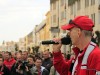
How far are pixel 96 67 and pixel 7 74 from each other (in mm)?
10484

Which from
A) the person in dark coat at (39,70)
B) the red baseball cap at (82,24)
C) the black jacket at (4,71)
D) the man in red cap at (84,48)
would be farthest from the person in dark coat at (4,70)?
the red baseball cap at (82,24)

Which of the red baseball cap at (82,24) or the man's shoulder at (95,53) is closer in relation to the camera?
the man's shoulder at (95,53)

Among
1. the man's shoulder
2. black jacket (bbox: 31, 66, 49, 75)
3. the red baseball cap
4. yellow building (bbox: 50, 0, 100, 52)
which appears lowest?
black jacket (bbox: 31, 66, 49, 75)

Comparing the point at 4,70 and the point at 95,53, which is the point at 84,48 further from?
the point at 4,70

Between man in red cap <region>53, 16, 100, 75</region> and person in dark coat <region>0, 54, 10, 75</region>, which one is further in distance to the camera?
person in dark coat <region>0, 54, 10, 75</region>

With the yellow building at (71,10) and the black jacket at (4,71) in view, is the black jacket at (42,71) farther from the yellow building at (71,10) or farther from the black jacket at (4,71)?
the yellow building at (71,10)

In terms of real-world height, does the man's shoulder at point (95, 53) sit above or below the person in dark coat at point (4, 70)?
above

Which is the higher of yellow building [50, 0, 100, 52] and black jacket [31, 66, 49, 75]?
yellow building [50, 0, 100, 52]

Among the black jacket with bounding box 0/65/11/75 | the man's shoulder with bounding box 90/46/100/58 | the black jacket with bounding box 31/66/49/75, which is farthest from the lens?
the black jacket with bounding box 0/65/11/75

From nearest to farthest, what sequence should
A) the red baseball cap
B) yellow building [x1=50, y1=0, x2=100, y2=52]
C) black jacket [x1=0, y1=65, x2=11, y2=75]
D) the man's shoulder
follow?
the man's shoulder
the red baseball cap
black jacket [x1=0, y1=65, x2=11, y2=75]
yellow building [x1=50, y1=0, x2=100, y2=52]

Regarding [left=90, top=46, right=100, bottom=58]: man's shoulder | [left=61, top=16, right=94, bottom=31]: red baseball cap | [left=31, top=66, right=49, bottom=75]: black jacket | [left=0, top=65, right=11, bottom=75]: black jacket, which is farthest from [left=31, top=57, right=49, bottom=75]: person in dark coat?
[left=90, top=46, right=100, bottom=58]: man's shoulder

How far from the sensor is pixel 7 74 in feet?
49.1

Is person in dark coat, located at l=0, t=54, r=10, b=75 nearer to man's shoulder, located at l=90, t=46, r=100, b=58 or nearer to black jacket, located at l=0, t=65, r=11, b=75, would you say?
black jacket, located at l=0, t=65, r=11, b=75

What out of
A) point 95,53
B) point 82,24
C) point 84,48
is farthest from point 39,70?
point 95,53
